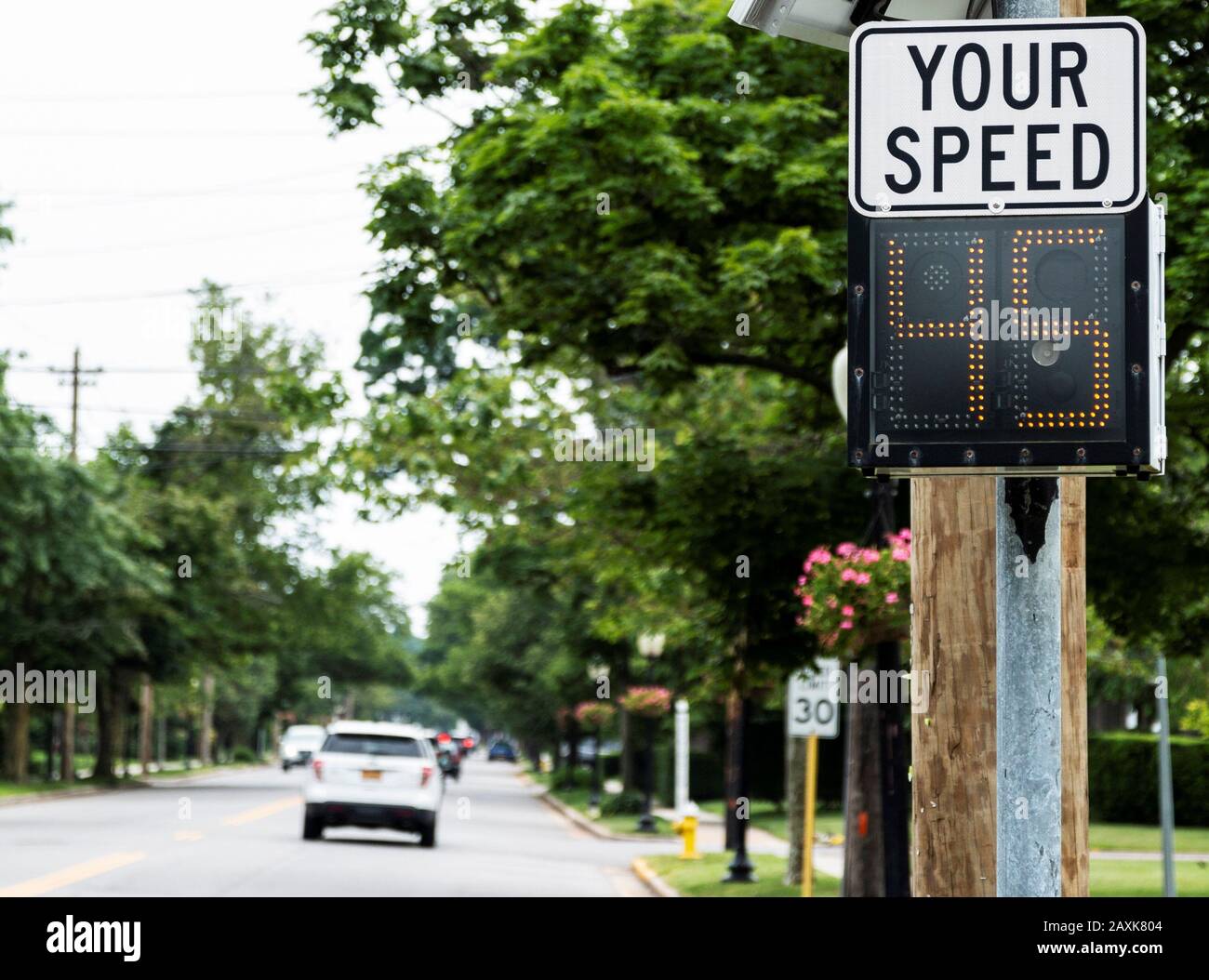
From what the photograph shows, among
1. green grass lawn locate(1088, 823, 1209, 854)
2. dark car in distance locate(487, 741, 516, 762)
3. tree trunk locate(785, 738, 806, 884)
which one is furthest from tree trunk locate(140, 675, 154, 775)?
dark car in distance locate(487, 741, 516, 762)

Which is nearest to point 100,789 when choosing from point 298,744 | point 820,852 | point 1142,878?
point 298,744

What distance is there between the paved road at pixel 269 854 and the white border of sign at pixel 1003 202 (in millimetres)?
12243

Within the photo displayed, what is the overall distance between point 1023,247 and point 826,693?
13203 mm

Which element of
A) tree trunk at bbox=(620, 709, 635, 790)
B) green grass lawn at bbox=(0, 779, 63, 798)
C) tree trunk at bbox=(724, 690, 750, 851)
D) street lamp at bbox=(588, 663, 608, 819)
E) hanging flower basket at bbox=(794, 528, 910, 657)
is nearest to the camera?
hanging flower basket at bbox=(794, 528, 910, 657)

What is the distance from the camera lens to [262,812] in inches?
1316

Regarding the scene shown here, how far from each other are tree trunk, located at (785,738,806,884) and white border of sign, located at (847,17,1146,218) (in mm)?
15491

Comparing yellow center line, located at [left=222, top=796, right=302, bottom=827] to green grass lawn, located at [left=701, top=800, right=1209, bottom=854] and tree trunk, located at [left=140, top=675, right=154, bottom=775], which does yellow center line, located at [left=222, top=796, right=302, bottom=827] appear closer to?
green grass lawn, located at [left=701, top=800, right=1209, bottom=854]

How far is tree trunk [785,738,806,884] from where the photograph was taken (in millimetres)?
19953

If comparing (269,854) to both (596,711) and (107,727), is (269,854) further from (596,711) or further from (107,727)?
(107,727)

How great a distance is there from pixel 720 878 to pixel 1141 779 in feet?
64.8

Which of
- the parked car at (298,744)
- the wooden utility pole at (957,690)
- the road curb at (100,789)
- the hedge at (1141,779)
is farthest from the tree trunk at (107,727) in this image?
the wooden utility pole at (957,690)

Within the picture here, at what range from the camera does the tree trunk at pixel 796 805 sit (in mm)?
Result: 19953

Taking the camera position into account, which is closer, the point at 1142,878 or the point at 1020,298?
the point at 1020,298
